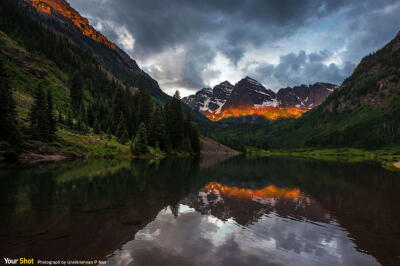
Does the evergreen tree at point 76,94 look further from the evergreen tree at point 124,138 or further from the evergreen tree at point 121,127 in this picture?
the evergreen tree at point 124,138

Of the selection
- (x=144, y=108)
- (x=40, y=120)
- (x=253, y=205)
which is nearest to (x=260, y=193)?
(x=253, y=205)

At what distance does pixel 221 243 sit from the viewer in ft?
46.7

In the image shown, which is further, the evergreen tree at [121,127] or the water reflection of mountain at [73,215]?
the evergreen tree at [121,127]

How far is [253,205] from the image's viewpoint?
25.1 m

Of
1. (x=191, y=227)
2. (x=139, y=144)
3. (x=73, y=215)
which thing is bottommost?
(x=191, y=227)

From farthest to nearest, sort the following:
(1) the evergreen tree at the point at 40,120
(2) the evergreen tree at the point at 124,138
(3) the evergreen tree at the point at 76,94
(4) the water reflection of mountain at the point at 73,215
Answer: (3) the evergreen tree at the point at 76,94 → (2) the evergreen tree at the point at 124,138 → (1) the evergreen tree at the point at 40,120 → (4) the water reflection of mountain at the point at 73,215

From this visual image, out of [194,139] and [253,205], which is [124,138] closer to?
[194,139]

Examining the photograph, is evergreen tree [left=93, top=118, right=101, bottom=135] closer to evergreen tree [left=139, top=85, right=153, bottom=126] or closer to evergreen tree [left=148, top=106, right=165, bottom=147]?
evergreen tree [left=139, top=85, right=153, bottom=126]

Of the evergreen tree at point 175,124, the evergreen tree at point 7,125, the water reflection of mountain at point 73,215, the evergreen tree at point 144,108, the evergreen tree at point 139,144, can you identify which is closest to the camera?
the water reflection of mountain at point 73,215

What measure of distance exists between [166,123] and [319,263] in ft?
375

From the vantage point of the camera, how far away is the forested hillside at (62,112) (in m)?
74.1

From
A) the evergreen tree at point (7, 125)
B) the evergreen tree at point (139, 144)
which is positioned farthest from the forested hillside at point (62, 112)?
the evergreen tree at point (139, 144)

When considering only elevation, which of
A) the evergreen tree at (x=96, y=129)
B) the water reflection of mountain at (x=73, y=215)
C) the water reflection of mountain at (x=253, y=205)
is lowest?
the water reflection of mountain at (x=253, y=205)

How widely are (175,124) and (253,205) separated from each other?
330ft
